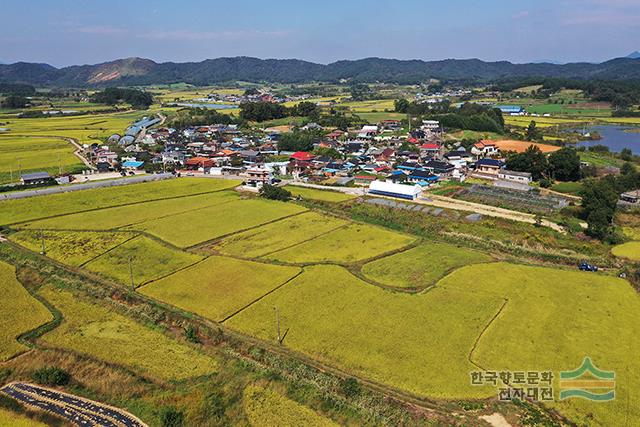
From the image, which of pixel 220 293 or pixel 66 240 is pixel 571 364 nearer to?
pixel 220 293

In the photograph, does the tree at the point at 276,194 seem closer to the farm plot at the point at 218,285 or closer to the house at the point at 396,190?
the house at the point at 396,190

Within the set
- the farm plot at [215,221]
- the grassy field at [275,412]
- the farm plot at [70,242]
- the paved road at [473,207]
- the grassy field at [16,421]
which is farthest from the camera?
the paved road at [473,207]

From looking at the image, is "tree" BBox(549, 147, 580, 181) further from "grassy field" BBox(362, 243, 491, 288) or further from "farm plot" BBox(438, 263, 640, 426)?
"farm plot" BBox(438, 263, 640, 426)

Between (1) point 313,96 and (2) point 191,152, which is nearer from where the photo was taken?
(2) point 191,152

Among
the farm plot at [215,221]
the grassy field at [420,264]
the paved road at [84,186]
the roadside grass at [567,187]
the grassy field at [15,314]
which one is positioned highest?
the paved road at [84,186]

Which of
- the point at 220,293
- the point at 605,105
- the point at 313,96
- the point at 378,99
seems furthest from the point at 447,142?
the point at 313,96

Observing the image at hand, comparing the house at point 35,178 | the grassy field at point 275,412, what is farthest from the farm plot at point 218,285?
the house at point 35,178

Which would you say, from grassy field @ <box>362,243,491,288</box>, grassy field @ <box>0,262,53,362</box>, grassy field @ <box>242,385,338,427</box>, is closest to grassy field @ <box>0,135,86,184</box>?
grassy field @ <box>0,262,53,362</box>
